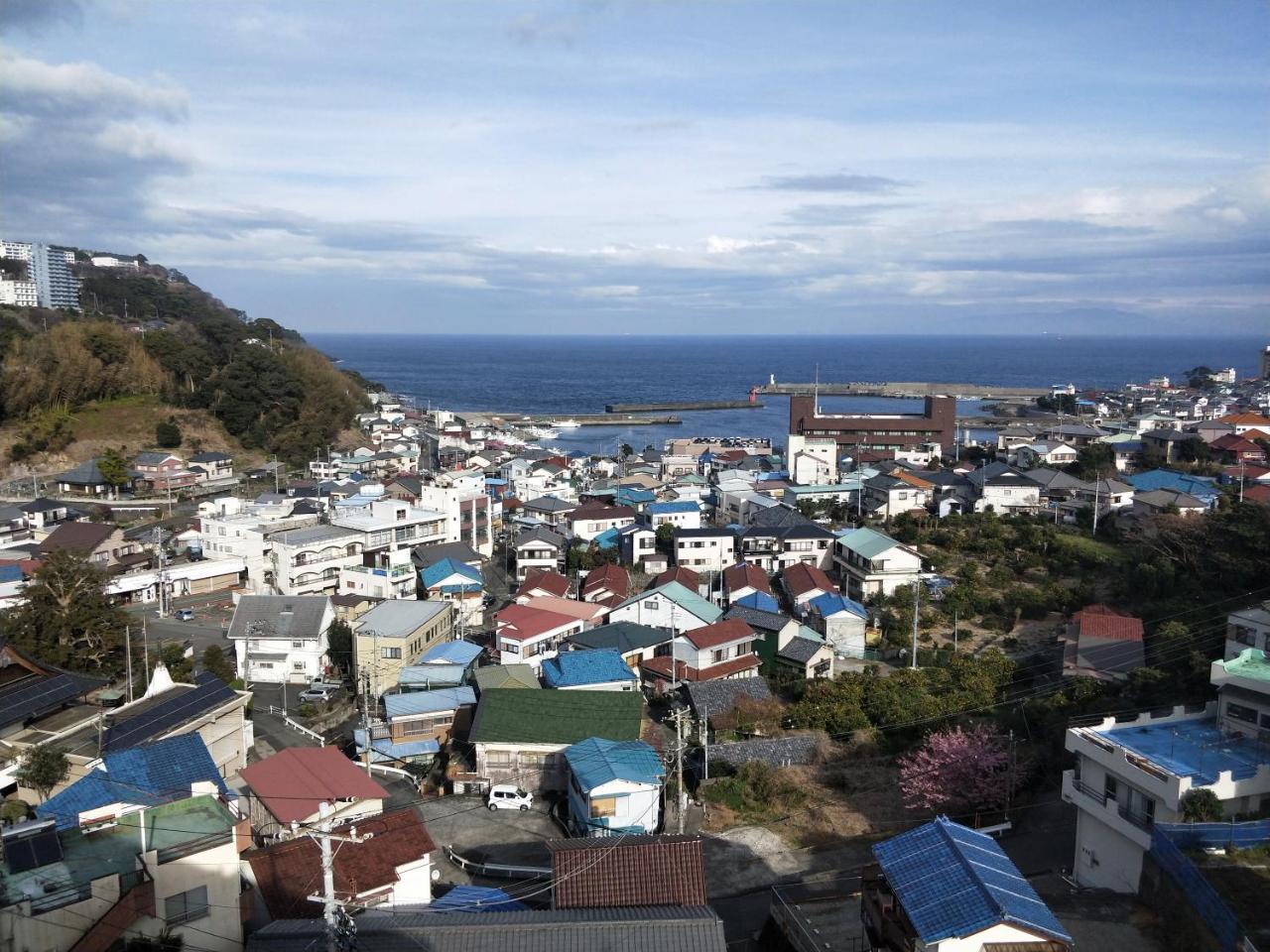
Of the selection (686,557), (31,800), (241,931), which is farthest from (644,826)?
(686,557)

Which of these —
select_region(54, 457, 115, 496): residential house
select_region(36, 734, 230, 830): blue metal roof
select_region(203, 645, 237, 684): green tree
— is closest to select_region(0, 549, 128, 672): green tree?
select_region(203, 645, 237, 684): green tree

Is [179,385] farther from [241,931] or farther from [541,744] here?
[241,931]

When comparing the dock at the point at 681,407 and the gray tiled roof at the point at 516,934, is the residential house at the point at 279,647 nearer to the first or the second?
the gray tiled roof at the point at 516,934

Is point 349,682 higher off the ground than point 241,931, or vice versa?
point 241,931

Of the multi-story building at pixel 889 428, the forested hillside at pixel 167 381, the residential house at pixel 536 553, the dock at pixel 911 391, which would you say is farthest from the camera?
the dock at pixel 911 391

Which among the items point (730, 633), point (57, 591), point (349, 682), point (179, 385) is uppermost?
point (179, 385)

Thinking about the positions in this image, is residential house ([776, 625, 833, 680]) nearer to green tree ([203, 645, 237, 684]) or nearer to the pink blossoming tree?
the pink blossoming tree

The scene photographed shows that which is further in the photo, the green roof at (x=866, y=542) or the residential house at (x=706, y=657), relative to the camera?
the green roof at (x=866, y=542)

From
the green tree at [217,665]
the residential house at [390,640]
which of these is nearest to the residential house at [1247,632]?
the residential house at [390,640]
